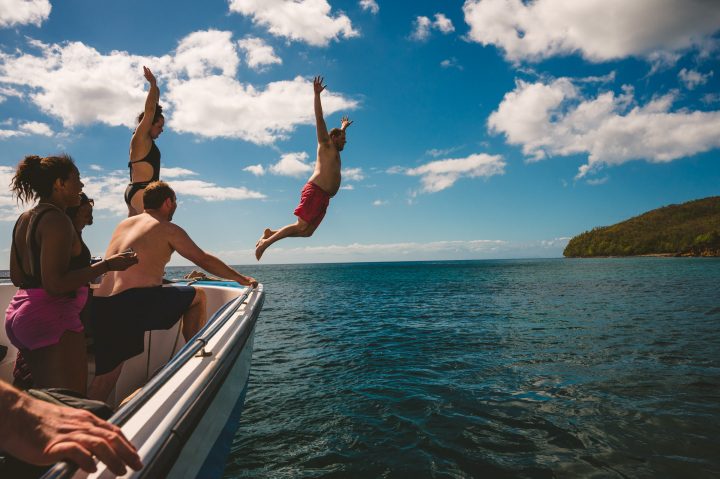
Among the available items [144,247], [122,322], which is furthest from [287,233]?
[122,322]

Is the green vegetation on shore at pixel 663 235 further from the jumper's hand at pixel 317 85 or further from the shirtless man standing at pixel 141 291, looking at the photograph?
the shirtless man standing at pixel 141 291

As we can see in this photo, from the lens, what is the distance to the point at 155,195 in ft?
10.9

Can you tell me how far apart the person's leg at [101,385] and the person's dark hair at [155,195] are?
1.47 meters

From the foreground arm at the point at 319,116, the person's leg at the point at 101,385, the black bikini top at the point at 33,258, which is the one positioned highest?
the foreground arm at the point at 319,116

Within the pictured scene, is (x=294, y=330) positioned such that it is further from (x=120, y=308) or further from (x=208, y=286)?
(x=120, y=308)

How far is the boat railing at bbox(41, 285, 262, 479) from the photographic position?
4.08 feet

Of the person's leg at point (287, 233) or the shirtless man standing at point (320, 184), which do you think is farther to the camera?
the person's leg at point (287, 233)

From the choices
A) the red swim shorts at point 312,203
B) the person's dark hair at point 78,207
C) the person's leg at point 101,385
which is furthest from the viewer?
the red swim shorts at point 312,203

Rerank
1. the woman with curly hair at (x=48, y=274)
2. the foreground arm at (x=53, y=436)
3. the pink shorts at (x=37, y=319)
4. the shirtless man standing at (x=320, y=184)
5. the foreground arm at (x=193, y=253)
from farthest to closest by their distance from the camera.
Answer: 1. the shirtless man standing at (x=320, y=184)
2. the foreground arm at (x=193, y=253)
3. the pink shorts at (x=37, y=319)
4. the woman with curly hair at (x=48, y=274)
5. the foreground arm at (x=53, y=436)

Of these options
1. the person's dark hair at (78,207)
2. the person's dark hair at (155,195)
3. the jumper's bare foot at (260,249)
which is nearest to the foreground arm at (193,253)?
the person's dark hair at (155,195)

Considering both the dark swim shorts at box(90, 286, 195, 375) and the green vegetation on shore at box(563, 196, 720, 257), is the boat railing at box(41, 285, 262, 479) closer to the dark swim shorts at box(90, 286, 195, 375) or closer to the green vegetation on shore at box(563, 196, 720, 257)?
the dark swim shorts at box(90, 286, 195, 375)

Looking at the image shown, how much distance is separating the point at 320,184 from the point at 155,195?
7.81ft

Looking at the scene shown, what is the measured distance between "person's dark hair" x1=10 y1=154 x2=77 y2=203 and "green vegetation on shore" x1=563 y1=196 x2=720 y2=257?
157275mm

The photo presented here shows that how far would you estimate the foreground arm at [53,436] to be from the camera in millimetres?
1114
